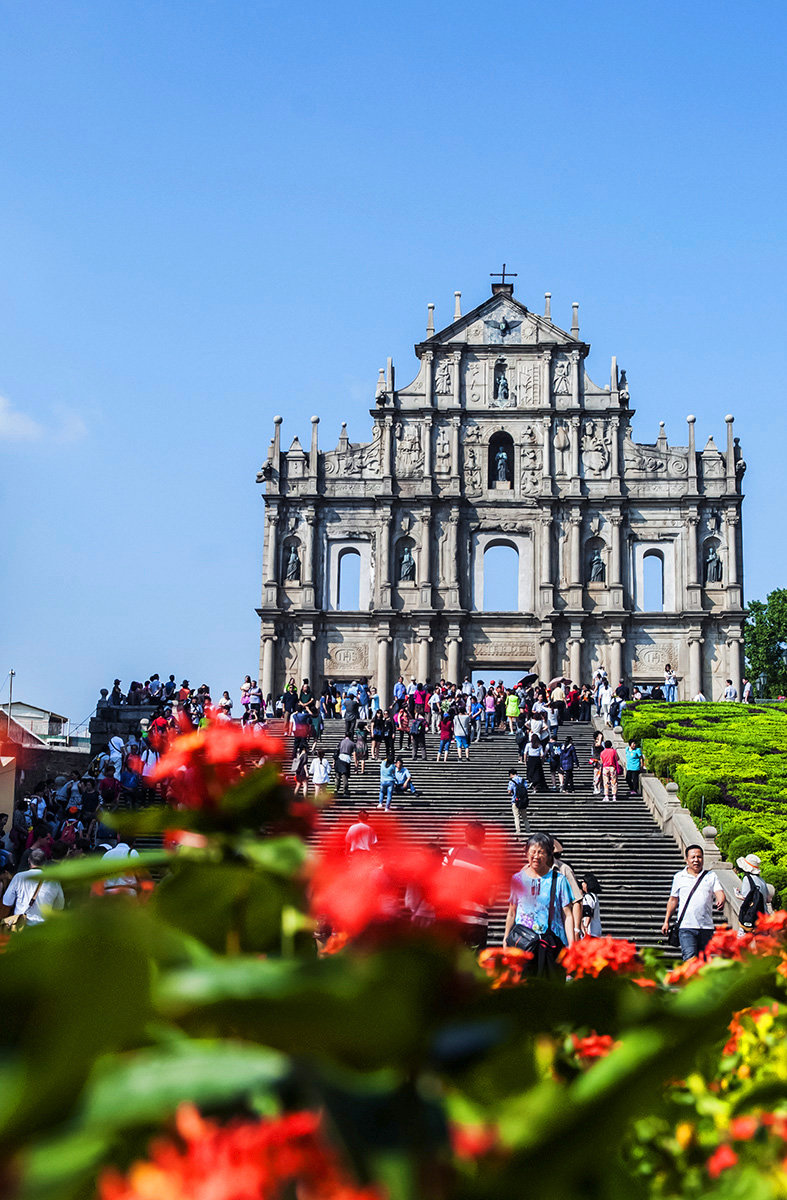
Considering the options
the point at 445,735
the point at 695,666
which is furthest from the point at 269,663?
the point at 445,735

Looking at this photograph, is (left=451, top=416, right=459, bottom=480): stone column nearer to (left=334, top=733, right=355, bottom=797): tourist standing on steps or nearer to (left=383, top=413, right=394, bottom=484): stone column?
(left=383, top=413, right=394, bottom=484): stone column

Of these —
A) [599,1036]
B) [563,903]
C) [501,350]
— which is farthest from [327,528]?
[599,1036]

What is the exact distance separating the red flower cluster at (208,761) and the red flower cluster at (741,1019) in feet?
3.63

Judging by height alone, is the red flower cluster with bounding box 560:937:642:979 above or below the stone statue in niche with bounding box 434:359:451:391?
below

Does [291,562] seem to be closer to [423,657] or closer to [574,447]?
[423,657]

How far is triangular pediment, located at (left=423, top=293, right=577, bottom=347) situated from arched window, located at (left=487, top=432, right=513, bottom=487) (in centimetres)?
304

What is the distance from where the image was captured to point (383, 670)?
36.2 metres

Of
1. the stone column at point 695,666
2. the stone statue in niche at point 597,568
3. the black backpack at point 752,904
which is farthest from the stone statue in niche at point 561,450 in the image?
the black backpack at point 752,904

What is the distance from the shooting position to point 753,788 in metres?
18.9

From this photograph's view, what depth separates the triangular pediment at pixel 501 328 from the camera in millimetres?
38594

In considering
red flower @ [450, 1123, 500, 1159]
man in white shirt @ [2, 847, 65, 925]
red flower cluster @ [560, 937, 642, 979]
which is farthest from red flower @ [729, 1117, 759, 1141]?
man in white shirt @ [2, 847, 65, 925]

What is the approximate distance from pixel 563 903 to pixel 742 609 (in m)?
30.2

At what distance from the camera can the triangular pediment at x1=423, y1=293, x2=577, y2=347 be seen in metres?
38.6

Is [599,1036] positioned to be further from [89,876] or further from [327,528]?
[327,528]
